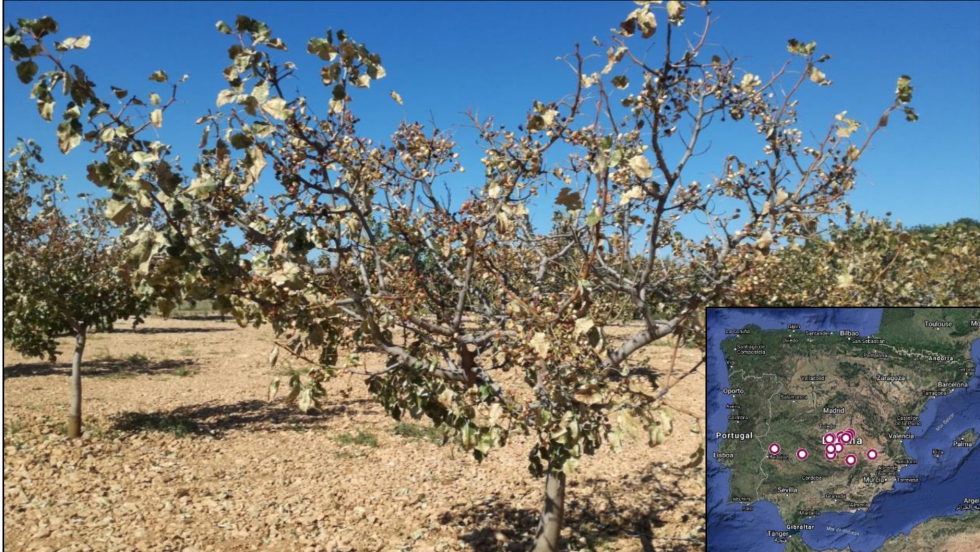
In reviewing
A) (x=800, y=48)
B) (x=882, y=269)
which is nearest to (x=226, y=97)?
(x=800, y=48)

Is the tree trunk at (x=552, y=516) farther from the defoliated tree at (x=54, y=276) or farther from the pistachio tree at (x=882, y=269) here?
the defoliated tree at (x=54, y=276)

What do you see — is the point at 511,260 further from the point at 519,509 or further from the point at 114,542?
the point at 114,542

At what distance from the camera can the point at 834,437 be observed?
2891mm

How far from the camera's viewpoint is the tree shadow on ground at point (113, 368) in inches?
563

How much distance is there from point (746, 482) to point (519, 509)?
3913mm

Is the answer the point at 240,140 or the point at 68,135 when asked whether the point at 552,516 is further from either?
the point at 68,135

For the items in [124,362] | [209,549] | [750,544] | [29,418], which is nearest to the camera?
[750,544]

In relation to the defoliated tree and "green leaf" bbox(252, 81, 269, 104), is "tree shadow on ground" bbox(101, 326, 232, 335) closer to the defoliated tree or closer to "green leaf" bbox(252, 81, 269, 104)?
the defoliated tree

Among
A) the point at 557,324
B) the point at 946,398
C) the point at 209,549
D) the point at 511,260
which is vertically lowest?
the point at 209,549

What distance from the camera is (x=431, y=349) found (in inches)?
171

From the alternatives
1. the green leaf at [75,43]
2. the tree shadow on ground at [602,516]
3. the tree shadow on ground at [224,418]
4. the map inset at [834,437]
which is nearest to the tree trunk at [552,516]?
the tree shadow on ground at [602,516]

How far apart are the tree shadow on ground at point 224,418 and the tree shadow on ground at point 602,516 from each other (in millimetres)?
3965

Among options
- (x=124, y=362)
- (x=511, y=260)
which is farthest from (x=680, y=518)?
(x=124, y=362)

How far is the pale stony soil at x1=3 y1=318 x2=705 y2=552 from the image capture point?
5.67 m
